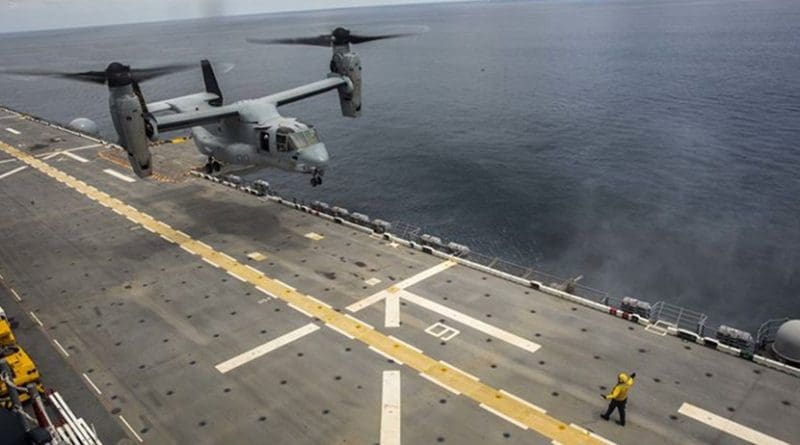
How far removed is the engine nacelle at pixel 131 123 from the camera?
27.8 metres

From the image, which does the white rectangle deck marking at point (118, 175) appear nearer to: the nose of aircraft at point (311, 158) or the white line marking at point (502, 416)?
the nose of aircraft at point (311, 158)

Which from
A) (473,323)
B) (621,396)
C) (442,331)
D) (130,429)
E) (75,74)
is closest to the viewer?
(621,396)

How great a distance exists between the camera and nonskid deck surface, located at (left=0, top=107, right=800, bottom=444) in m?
16.7

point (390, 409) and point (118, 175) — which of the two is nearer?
point (390, 409)

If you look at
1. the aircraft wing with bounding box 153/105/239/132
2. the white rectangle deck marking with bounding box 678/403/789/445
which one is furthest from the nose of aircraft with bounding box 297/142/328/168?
the white rectangle deck marking with bounding box 678/403/789/445

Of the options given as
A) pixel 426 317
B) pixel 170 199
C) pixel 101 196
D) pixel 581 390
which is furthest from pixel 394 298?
pixel 101 196

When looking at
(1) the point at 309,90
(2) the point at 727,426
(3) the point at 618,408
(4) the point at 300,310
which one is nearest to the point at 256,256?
(4) the point at 300,310

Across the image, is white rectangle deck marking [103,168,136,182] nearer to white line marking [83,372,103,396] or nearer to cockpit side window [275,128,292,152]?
cockpit side window [275,128,292,152]

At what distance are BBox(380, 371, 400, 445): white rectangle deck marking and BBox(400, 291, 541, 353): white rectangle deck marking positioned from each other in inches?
171

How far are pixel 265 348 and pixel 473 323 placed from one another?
330 inches

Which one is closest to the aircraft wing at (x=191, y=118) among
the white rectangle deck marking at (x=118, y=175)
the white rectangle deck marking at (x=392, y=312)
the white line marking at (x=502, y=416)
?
the white rectangle deck marking at (x=118, y=175)

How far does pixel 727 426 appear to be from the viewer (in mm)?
16234

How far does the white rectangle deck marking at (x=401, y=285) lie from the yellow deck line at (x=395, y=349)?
0.98m

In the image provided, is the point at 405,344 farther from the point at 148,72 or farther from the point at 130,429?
the point at 148,72
